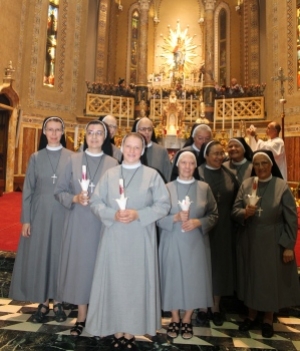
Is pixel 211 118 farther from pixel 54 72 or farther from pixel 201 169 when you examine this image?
pixel 201 169

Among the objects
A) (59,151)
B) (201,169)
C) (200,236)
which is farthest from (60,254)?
(201,169)

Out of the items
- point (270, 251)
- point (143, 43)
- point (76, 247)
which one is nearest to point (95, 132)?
point (76, 247)

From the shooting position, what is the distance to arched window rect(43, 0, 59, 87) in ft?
38.1

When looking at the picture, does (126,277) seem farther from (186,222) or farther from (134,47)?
(134,47)

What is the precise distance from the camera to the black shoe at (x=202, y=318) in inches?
129

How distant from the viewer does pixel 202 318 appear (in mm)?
3299

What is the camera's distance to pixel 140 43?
14156 millimetres

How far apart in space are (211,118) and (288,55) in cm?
356

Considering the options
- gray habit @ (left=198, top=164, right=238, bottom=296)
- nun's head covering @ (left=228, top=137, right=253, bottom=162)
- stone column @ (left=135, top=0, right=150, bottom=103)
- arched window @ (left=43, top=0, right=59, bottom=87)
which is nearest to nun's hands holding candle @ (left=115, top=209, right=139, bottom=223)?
gray habit @ (left=198, top=164, right=238, bottom=296)

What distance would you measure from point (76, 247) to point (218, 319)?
5.25 ft

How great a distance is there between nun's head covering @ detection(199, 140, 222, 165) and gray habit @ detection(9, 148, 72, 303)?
4.94ft

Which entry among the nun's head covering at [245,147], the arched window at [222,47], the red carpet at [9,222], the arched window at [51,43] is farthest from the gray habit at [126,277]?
the arched window at [222,47]

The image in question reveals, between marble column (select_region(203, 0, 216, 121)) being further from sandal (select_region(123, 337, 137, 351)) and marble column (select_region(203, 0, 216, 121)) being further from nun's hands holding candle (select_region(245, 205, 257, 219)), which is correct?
sandal (select_region(123, 337, 137, 351))

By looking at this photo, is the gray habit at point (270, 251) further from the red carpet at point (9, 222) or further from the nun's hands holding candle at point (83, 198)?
the red carpet at point (9, 222)
